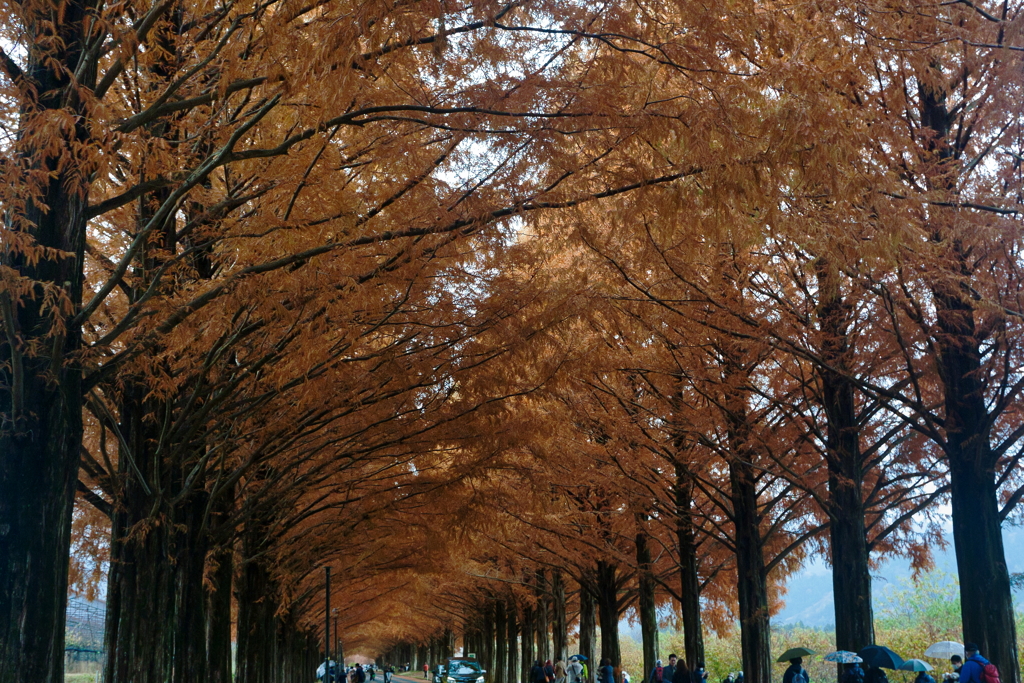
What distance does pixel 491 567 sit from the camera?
3575cm

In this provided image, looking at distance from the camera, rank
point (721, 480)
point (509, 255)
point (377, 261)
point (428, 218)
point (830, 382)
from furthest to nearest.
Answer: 1. point (721, 480)
2. point (830, 382)
3. point (509, 255)
4. point (377, 261)
5. point (428, 218)

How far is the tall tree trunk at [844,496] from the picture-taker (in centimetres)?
1267

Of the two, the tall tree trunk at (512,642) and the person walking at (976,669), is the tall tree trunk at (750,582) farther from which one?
the tall tree trunk at (512,642)

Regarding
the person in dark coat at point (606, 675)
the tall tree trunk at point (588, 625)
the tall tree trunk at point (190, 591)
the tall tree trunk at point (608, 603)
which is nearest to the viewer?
the tall tree trunk at point (190, 591)

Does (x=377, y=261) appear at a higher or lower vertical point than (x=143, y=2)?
lower

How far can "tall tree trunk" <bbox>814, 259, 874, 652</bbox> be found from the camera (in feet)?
41.6

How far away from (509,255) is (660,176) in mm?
2716

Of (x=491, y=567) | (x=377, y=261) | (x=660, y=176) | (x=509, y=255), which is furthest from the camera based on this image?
(x=491, y=567)

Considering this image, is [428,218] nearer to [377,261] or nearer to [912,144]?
[377,261]

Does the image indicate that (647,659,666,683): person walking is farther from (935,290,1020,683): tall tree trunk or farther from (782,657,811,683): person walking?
(935,290,1020,683): tall tree trunk

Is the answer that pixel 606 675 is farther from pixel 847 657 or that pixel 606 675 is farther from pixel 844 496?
pixel 844 496

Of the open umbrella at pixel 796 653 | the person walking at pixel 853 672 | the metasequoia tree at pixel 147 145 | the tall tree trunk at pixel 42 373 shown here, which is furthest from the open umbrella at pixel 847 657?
the tall tree trunk at pixel 42 373

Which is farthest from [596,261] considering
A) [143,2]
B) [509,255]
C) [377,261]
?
[143,2]

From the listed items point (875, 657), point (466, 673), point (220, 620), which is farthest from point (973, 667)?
point (466, 673)
